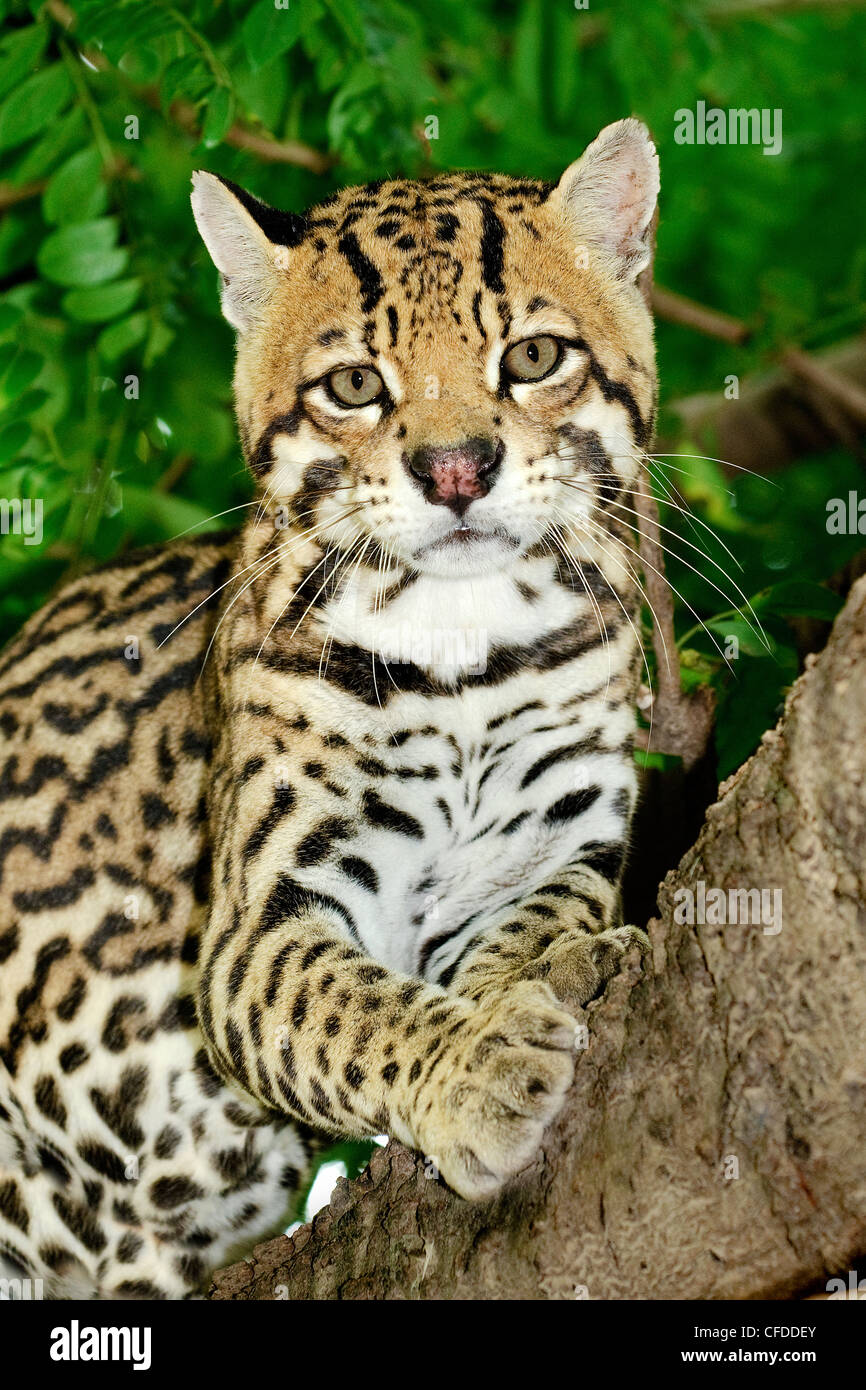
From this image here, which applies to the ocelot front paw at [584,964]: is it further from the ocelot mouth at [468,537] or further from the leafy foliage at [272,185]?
the ocelot mouth at [468,537]

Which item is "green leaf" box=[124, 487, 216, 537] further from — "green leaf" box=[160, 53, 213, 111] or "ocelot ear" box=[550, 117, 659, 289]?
"ocelot ear" box=[550, 117, 659, 289]

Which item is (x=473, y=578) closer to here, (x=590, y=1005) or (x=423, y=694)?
(x=423, y=694)

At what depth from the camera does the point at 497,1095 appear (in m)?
2.96

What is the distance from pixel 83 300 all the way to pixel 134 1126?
2736mm

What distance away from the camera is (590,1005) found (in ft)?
10.2

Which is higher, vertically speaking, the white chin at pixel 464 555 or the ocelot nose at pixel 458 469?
the ocelot nose at pixel 458 469

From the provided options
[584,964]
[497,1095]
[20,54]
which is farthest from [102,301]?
[497,1095]

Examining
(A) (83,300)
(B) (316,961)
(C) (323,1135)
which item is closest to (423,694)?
(B) (316,961)

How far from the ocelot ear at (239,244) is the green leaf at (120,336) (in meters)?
1.10

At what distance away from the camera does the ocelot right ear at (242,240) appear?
3979 mm

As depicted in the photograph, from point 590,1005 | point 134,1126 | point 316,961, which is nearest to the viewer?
point 590,1005

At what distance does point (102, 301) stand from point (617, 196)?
6.38 feet

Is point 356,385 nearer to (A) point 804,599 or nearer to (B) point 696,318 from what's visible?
(A) point 804,599

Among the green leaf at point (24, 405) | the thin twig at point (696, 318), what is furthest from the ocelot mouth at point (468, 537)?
the thin twig at point (696, 318)
